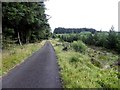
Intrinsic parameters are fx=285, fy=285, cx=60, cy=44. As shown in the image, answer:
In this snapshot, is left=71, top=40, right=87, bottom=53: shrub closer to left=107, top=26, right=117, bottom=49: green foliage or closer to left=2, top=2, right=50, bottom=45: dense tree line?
left=2, top=2, right=50, bottom=45: dense tree line

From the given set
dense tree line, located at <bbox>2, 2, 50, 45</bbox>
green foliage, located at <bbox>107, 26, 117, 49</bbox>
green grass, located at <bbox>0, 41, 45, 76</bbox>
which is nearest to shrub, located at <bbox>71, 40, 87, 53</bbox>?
dense tree line, located at <bbox>2, 2, 50, 45</bbox>

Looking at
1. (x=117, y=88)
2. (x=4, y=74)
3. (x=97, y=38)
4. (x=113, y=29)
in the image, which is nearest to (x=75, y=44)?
(x=4, y=74)

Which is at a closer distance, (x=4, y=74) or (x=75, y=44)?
(x=4, y=74)

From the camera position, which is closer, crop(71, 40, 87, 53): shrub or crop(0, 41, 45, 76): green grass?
crop(0, 41, 45, 76): green grass

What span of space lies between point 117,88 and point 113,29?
261ft

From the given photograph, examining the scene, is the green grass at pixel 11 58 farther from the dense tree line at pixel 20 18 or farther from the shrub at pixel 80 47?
the shrub at pixel 80 47

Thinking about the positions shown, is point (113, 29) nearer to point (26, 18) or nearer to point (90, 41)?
point (90, 41)

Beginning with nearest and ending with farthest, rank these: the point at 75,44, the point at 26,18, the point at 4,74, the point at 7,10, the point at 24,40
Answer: the point at 4,74 → the point at 7,10 → the point at 26,18 → the point at 75,44 → the point at 24,40

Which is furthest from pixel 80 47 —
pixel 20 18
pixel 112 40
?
pixel 112 40

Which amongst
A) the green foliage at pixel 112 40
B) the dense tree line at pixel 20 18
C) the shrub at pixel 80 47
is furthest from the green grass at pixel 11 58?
the green foliage at pixel 112 40

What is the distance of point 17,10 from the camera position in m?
34.3

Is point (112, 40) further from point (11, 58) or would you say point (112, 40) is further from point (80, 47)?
point (11, 58)

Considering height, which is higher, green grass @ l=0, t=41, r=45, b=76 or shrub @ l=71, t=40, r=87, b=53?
green grass @ l=0, t=41, r=45, b=76

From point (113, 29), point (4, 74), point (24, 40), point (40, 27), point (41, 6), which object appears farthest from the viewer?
point (113, 29)
